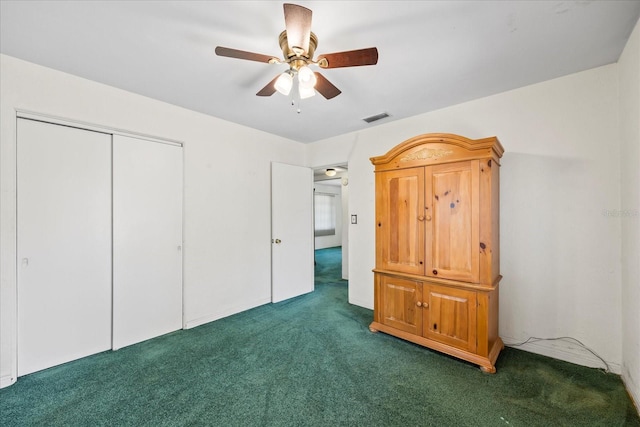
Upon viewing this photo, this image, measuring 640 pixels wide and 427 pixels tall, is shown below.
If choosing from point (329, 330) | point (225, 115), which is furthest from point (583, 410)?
point (225, 115)

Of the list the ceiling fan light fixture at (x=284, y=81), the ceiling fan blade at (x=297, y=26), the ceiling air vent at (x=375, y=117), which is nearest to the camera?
the ceiling fan blade at (x=297, y=26)

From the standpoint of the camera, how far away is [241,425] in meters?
1.58

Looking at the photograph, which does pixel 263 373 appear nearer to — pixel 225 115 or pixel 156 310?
pixel 156 310

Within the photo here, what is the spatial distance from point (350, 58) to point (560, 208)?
2.25 metres

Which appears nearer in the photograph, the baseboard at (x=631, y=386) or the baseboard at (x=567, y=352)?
the baseboard at (x=631, y=386)

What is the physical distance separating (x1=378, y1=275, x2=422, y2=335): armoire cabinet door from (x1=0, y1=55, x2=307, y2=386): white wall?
1764mm

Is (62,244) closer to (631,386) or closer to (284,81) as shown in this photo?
(284,81)

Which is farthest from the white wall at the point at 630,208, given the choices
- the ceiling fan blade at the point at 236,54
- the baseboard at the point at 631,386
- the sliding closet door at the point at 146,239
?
the sliding closet door at the point at 146,239

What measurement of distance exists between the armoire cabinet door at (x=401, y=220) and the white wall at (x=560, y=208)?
2.75ft

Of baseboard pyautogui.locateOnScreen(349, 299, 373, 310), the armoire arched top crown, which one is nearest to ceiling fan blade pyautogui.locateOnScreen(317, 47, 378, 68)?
the armoire arched top crown

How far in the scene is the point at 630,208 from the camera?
5.98ft

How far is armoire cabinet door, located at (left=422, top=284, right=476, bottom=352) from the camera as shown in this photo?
217 cm

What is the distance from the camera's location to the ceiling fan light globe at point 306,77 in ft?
5.14

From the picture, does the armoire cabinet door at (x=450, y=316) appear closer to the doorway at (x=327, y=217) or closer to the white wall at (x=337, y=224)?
the doorway at (x=327, y=217)
